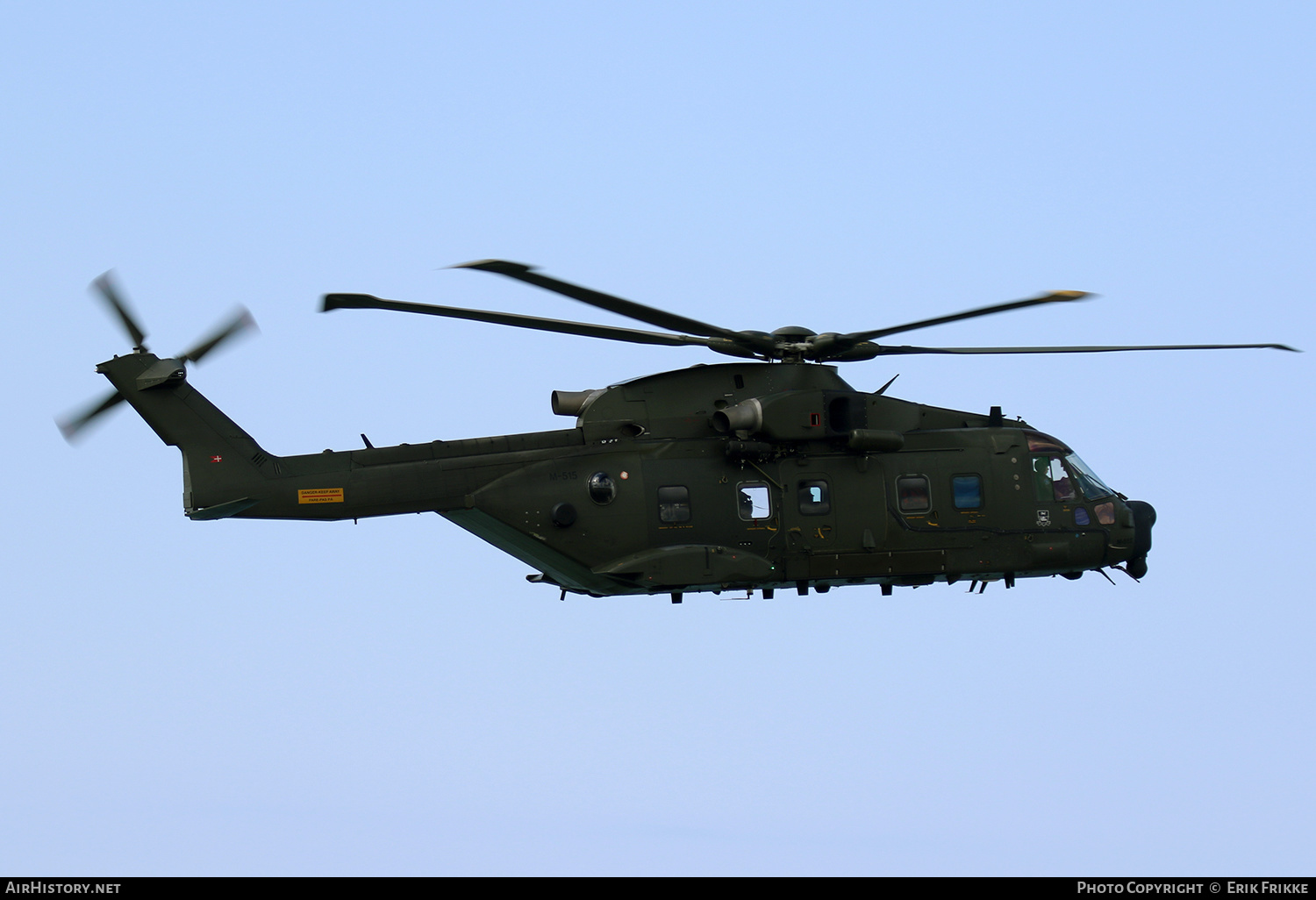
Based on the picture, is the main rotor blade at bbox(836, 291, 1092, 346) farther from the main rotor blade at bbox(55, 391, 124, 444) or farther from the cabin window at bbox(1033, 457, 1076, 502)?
the main rotor blade at bbox(55, 391, 124, 444)

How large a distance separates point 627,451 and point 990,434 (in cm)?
676

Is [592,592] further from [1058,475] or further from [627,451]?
[1058,475]

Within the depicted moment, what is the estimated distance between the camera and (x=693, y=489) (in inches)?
1113

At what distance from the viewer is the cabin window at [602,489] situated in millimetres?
27938

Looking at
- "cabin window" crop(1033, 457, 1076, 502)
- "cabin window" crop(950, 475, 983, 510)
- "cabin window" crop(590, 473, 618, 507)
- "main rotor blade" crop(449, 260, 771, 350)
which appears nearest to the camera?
"main rotor blade" crop(449, 260, 771, 350)

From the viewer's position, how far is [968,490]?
2969cm

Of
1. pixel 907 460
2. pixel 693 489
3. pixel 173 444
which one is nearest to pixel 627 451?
pixel 693 489

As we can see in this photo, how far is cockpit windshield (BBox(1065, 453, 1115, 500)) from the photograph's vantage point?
30594 millimetres

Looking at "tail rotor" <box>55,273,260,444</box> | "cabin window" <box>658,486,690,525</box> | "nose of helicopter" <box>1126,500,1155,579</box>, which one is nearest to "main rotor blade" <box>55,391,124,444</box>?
"tail rotor" <box>55,273,260,444</box>

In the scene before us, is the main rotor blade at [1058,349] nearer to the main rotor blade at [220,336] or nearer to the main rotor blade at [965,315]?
the main rotor blade at [965,315]

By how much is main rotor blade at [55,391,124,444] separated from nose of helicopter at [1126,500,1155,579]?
17.7m

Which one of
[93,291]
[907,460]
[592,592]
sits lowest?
[592,592]

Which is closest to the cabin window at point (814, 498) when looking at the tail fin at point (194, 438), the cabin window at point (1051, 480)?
the cabin window at point (1051, 480)

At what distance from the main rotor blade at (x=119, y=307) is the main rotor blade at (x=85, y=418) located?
0.94 meters
